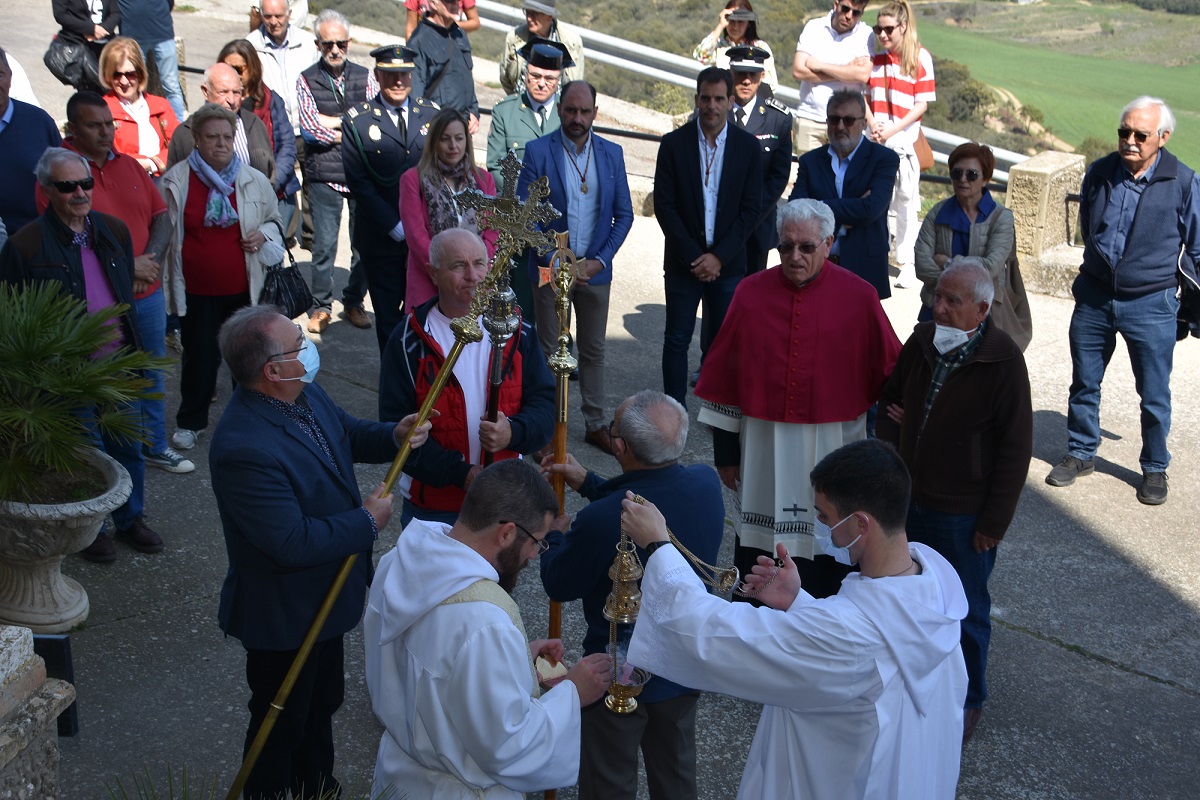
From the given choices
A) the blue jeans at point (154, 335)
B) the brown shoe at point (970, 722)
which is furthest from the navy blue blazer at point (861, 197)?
the blue jeans at point (154, 335)

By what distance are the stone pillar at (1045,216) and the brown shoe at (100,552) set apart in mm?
7958

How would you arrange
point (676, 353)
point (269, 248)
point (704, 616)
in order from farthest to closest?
1. point (676, 353)
2. point (269, 248)
3. point (704, 616)

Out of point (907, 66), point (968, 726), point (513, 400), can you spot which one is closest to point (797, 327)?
point (513, 400)

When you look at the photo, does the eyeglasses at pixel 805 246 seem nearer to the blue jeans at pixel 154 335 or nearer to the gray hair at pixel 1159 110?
the gray hair at pixel 1159 110

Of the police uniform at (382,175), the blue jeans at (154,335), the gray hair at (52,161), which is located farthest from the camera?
the police uniform at (382,175)

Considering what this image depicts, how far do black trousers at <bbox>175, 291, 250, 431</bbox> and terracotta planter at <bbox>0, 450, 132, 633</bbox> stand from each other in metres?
1.83

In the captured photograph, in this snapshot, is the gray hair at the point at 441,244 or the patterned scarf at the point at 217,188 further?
the patterned scarf at the point at 217,188

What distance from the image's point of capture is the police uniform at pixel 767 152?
8211mm

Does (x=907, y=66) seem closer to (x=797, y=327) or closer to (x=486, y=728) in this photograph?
(x=797, y=327)

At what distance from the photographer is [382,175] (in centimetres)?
759

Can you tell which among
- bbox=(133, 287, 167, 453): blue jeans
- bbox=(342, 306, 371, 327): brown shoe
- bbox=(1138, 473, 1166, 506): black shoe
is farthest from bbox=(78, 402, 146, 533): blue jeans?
bbox=(1138, 473, 1166, 506): black shoe

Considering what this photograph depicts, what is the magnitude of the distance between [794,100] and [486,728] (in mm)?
12799

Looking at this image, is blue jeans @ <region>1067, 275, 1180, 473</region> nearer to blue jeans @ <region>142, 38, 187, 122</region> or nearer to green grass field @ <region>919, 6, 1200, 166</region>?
blue jeans @ <region>142, 38, 187, 122</region>

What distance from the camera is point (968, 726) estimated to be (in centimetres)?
484
